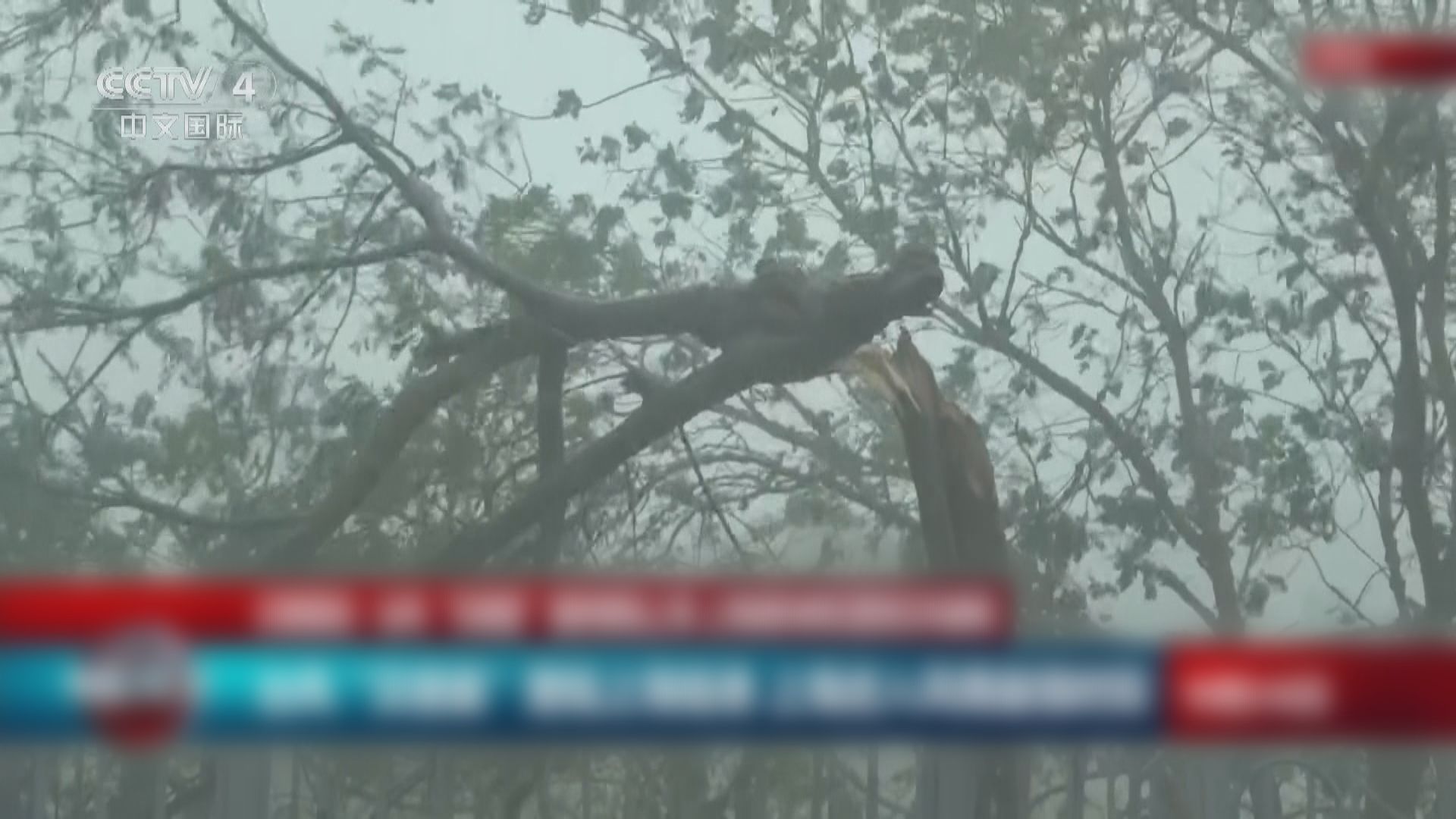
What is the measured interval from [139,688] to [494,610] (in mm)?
212

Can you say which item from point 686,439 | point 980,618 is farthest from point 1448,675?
point 686,439

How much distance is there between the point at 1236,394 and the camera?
7.98 ft

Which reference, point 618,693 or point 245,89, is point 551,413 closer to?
point 245,89

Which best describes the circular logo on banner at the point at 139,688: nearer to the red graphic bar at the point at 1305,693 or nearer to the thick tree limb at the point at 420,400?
the red graphic bar at the point at 1305,693

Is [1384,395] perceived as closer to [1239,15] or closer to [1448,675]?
[1239,15]

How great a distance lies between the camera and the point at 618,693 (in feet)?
3.17

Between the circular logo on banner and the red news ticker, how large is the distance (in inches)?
0.6

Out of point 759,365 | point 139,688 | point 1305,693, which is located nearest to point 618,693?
point 139,688

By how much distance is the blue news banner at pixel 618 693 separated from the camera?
926 millimetres

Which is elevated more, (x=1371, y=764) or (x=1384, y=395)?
(x=1384, y=395)

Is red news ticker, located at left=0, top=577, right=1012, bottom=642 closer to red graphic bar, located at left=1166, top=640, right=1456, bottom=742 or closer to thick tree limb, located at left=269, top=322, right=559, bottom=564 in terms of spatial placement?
red graphic bar, located at left=1166, top=640, right=1456, bottom=742

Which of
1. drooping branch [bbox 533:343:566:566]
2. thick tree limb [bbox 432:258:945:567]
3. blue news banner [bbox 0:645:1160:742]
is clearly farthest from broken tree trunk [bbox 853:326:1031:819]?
blue news banner [bbox 0:645:1160:742]

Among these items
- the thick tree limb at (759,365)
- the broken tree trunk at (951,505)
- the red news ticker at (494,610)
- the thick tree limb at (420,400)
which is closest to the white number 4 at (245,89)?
the thick tree limb at (420,400)

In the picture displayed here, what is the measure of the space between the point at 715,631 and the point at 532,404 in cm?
138
